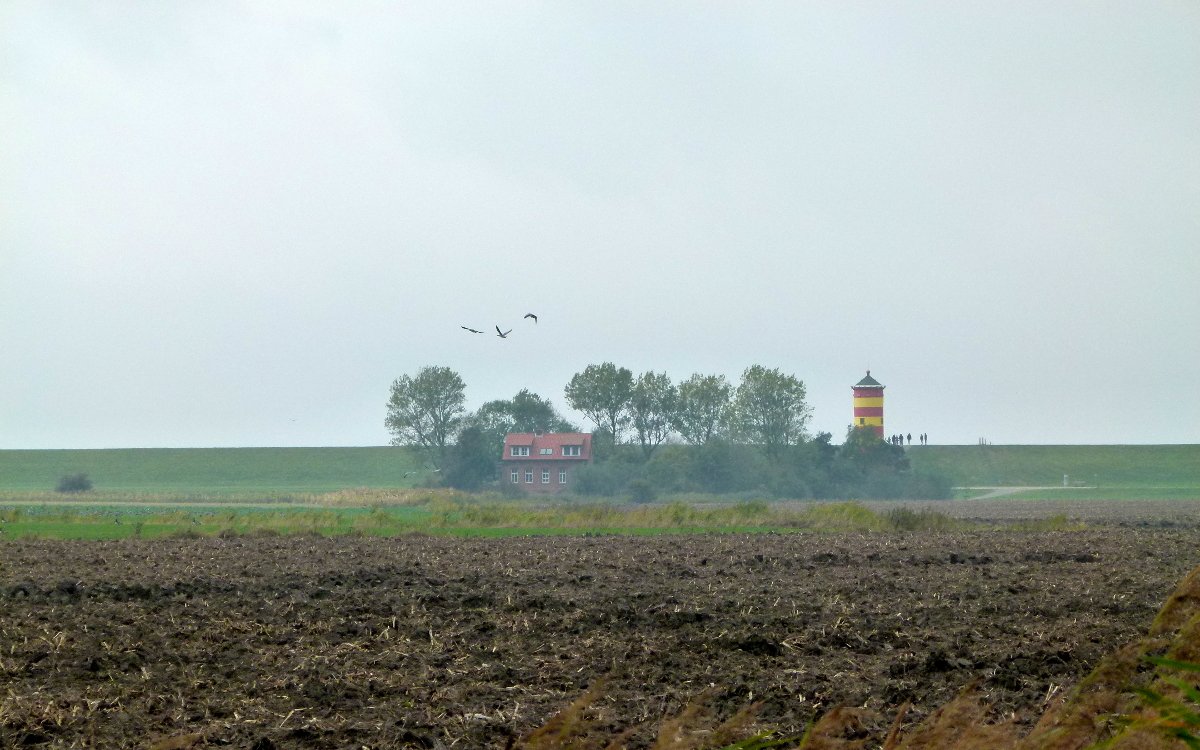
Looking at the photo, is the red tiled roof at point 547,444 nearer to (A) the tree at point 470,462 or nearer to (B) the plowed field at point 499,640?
(A) the tree at point 470,462

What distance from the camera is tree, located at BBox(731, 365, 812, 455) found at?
108 metres

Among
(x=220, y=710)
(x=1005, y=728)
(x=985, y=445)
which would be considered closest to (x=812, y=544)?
(x=220, y=710)

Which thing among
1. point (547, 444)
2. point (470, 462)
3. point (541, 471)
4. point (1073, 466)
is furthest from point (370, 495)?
point (1073, 466)

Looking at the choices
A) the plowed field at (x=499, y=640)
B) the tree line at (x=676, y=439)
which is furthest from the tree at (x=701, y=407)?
the plowed field at (x=499, y=640)

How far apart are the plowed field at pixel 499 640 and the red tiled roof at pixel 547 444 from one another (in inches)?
2730

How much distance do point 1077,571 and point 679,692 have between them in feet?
52.2

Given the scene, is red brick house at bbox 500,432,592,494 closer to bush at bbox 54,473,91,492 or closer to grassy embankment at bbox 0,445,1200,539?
grassy embankment at bbox 0,445,1200,539

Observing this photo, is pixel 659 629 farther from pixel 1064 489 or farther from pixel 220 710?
pixel 1064 489

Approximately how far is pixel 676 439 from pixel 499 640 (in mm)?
92387

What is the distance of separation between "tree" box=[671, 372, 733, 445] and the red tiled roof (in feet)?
36.8

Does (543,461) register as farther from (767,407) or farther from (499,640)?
(499,640)

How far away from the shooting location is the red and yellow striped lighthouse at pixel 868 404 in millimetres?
102125

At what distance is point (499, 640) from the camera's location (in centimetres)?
1623

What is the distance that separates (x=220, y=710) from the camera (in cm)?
1208
